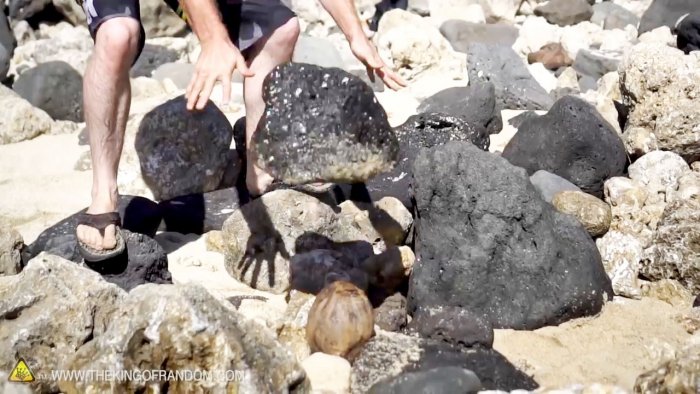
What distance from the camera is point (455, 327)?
11.3 ft

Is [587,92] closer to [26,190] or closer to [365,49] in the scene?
[365,49]

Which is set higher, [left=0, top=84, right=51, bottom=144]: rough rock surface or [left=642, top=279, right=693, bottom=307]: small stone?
[left=642, top=279, right=693, bottom=307]: small stone

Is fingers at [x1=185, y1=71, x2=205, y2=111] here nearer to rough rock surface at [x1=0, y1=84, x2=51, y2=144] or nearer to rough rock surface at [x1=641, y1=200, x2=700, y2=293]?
rough rock surface at [x1=641, y1=200, x2=700, y2=293]

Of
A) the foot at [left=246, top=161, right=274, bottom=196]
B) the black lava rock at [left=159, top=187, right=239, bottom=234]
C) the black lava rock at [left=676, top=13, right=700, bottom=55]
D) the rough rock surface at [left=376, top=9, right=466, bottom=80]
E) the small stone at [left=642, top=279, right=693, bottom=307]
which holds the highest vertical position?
the foot at [left=246, top=161, right=274, bottom=196]

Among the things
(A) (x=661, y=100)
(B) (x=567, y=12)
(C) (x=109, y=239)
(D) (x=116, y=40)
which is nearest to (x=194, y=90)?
(D) (x=116, y=40)

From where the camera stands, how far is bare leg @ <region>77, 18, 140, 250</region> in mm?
3949

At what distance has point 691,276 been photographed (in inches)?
158

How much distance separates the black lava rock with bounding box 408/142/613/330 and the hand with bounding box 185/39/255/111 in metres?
1.04

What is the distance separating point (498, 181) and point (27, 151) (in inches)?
139

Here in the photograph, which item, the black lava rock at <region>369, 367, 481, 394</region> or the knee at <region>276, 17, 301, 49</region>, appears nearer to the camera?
the black lava rock at <region>369, 367, 481, 394</region>

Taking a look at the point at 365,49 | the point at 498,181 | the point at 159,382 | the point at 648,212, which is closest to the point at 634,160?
the point at 648,212

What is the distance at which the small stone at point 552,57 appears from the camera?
27.4 feet

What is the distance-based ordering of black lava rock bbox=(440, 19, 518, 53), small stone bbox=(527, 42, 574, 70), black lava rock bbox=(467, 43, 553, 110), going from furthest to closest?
black lava rock bbox=(440, 19, 518, 53)
small stone bbox=(527, 42, 574, 70)
black lava rock bbox=(467, 43, 553, 110)

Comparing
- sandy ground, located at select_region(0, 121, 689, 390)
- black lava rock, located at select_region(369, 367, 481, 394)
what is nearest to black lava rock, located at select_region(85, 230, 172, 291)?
sandy ground, located at select_region(0, 121, 689, 390)
